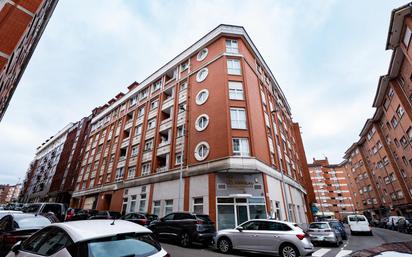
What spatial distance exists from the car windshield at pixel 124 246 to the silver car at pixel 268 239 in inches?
279

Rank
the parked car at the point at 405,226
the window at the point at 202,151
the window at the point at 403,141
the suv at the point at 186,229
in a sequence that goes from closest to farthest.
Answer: the suv at the point at 186,229 → the window at the point at 202,151 → the parked car at the point at 405,226 → the window at the point at 403,141

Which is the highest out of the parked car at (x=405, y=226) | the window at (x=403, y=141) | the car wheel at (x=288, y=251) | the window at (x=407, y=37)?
the window at (x=407, y=37)

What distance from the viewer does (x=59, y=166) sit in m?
47.9

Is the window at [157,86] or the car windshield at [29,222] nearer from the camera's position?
the car windshield at [29,222]

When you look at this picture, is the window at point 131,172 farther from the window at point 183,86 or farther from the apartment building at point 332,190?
the apartment building at point 332,190

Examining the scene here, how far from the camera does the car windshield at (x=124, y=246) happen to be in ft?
8.93

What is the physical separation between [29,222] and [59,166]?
5055 cm

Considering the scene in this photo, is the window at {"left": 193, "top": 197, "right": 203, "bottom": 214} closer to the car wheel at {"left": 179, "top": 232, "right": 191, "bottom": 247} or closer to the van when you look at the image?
the car wheel at {"left": 179, "top": 232, "right": 191, "bottom": 247}

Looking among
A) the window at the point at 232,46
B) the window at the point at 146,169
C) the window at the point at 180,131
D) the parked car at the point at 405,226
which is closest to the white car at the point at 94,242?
the window at the point at 180,131

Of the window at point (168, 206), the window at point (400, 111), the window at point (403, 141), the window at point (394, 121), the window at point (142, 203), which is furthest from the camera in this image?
the window at point (394, 121)

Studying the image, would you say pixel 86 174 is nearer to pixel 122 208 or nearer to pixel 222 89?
pixel 122 208

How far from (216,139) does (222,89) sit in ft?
Result: 16.8

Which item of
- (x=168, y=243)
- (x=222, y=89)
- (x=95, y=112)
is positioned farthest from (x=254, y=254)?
(x=95, y=112)

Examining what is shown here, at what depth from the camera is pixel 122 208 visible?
23.5 meters
